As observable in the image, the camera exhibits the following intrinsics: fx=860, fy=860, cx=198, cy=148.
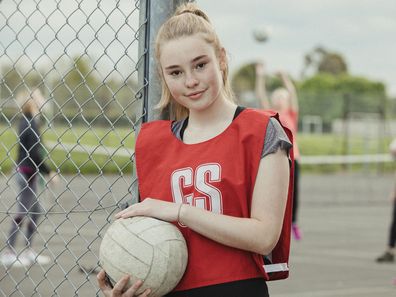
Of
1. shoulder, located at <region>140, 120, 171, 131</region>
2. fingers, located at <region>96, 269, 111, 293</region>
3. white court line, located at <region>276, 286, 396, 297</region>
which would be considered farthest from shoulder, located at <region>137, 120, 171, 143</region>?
white court line, located at <region>276, 286, 396, 297</region>

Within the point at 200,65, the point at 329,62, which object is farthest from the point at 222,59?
the point at 329,62

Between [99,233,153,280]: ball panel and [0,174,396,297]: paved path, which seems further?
[0,174,396,297]: paved path

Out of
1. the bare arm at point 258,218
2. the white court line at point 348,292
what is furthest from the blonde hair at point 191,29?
the white court line at point 348,292

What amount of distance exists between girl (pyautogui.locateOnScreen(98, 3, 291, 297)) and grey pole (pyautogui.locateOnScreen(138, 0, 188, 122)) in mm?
364

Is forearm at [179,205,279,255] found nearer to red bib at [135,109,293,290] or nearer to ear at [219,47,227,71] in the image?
red bib at [135,109,293,290]

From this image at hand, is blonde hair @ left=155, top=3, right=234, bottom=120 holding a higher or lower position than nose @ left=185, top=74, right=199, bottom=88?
higher

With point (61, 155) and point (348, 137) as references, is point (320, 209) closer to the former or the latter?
point (61, 155)

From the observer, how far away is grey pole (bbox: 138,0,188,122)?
10.8 feet

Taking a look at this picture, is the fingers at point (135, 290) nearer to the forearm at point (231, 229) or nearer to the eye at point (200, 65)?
the forearm at point (231, 229)

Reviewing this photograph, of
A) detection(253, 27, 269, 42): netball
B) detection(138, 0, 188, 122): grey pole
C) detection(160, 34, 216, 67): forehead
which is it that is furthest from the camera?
detection(253, 27, 269, 42): netball

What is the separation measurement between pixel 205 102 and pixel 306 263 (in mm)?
7398

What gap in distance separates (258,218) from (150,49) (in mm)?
933

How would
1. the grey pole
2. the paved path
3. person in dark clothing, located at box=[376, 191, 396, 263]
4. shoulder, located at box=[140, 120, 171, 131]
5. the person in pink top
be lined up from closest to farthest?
shoulder, located at box=[140, 120, 171, 131]
the grey pole
the paved path
person in dark clothing, located at box=[376, 191, 396, 263]
the person in pink top

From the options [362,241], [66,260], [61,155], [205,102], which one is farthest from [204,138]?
[61,155]
